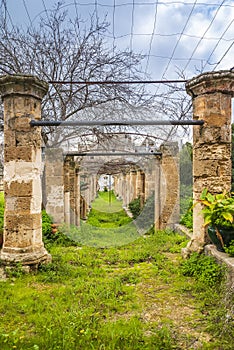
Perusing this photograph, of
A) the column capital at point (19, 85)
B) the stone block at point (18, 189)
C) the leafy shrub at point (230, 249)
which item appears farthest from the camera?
the stone block at point (18, 189)

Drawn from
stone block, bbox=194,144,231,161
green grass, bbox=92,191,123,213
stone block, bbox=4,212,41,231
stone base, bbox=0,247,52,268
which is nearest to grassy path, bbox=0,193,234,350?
stone base, bbox=0,247,52,268

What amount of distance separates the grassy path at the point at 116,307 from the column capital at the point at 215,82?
308cm

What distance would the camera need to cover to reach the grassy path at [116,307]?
3379mm

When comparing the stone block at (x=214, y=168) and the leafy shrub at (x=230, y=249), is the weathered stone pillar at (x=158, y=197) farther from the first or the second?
the leafy shrub at (x=230, y=249)

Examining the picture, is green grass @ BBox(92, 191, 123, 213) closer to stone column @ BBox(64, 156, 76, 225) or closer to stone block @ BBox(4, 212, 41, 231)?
stone column @ BBox(64, 156, 76, 225)

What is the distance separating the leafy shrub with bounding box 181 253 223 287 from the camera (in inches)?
195

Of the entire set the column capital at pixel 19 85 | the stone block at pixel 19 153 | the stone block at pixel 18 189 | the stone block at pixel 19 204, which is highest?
the column capital at pixel 19 85

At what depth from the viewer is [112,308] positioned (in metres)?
4.26

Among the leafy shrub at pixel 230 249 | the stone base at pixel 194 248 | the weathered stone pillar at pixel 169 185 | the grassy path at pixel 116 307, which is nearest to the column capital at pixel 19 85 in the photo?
the grassy path at pixel 116 307

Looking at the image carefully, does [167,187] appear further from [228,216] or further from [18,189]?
[18,189]

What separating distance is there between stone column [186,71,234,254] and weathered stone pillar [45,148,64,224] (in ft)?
17.7

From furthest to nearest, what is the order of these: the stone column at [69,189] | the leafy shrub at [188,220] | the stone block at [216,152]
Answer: the stone column at [69,189] < the leafy shrub at [188,220] < the stone block at [216,152]

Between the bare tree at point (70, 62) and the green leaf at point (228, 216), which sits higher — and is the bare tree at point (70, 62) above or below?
above

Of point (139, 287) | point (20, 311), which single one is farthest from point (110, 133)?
point (20, 311)
